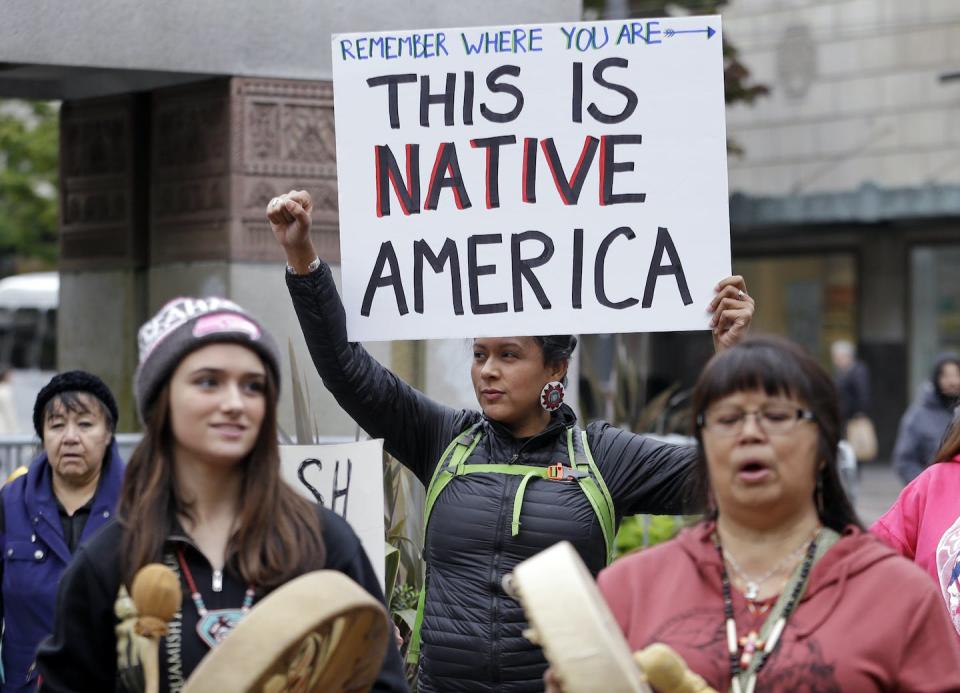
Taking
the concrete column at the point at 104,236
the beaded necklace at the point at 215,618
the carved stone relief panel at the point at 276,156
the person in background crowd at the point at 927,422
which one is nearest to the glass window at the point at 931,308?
the person in background crowd at the point at 927,422

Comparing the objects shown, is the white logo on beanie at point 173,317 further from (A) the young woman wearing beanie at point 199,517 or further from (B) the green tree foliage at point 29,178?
(B) the green tree foliage at point 29,178

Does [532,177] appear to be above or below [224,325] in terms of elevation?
above

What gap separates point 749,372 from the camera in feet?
9.76

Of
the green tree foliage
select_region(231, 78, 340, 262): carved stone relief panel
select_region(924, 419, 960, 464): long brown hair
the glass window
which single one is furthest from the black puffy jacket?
the glass window

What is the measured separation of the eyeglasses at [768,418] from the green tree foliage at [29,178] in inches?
847

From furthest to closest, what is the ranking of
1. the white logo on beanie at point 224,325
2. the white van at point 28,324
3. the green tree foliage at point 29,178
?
the white van at point 28,324 < the green tree foliage at point 29,178 < the white logo on beanie at point 224,325

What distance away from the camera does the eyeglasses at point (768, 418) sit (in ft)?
9.65

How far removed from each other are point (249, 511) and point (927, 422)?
868 cm

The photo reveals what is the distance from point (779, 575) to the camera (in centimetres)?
298

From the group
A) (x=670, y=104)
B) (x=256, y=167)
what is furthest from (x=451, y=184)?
(x=256, y=167)

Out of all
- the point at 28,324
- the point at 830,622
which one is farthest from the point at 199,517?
the point at 28,324

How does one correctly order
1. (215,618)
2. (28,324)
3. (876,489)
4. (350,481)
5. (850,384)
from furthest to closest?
(28,324)
(876,489)
(850,384)
(350,481)
(215,618)

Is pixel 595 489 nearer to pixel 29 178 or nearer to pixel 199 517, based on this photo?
pixel 199 517

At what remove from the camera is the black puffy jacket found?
4082 mm
